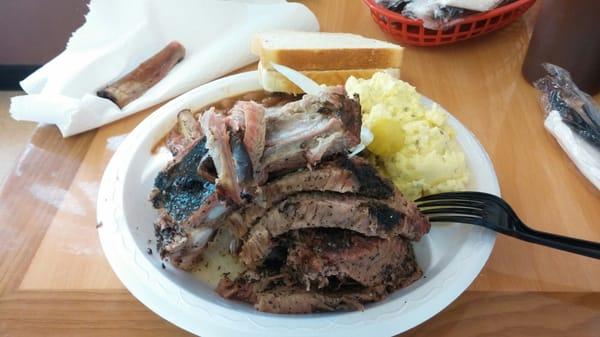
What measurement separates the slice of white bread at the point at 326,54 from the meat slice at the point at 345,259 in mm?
752

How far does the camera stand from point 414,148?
1.25 meters

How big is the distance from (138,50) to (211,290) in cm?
116

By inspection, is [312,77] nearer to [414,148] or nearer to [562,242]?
[414,148]

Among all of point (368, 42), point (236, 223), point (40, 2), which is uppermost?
point (368, 42)

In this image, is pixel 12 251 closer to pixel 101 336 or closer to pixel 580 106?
pixel 101 336

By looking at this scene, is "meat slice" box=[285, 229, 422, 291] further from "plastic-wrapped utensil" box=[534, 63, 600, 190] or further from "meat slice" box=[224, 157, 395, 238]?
"plastic-wrapped utensil" box=[534, 63, 600, 190]

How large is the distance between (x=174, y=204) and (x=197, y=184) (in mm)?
66

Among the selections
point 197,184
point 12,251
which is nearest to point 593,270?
point 197,184

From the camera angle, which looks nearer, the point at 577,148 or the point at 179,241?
the point at 179,241

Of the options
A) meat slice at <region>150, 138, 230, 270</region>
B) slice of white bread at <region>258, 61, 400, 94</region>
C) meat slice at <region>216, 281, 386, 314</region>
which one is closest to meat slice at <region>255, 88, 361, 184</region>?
meat slice at <region>150, 138, 230, 270</region>

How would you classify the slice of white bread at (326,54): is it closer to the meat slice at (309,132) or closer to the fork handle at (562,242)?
the meat slice at (309,132)

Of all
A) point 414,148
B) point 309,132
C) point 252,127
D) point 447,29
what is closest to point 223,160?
point 252,127

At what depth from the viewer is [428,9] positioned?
1.75 metres

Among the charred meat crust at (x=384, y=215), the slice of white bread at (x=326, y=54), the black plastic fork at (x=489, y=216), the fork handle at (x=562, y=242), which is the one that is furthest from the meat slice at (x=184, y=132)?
the fork handle at (x=562, y=242)
